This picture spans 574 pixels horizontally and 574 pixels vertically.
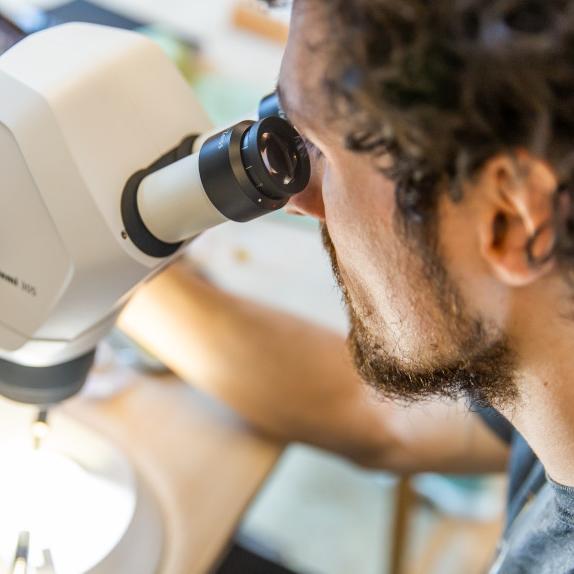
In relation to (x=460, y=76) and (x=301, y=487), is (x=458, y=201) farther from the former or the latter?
(x=301, y=487)

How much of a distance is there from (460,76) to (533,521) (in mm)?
484

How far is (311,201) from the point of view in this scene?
643 mm

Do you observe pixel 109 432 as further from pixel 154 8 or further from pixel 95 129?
pixel 154 8

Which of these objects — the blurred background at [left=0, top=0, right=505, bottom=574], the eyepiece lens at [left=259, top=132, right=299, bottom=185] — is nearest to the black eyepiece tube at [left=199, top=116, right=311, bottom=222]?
the eyepiece lens at [left=259, top=132, right=299, bottom=185]

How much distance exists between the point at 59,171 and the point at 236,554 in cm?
81

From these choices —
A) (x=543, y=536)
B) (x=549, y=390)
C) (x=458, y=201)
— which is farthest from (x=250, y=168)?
(x=543, y=536)

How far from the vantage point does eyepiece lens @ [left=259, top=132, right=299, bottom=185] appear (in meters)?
0.57

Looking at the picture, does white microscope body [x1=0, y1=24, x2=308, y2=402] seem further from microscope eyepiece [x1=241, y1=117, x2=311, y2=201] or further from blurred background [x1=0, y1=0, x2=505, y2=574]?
blurred background [x1=0, y1=0, x2=505, y2=574]

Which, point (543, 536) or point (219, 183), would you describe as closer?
point (219, 183)

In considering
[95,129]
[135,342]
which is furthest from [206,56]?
[95,129]

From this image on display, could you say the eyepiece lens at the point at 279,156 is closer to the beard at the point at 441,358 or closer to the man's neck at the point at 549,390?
the beard at the point at 441,358

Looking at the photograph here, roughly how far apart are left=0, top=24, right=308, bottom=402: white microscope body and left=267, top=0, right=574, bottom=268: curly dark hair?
0.10m

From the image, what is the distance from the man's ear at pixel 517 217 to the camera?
495 millimetres

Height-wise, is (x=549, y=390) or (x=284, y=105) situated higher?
(x=284, y=105)
